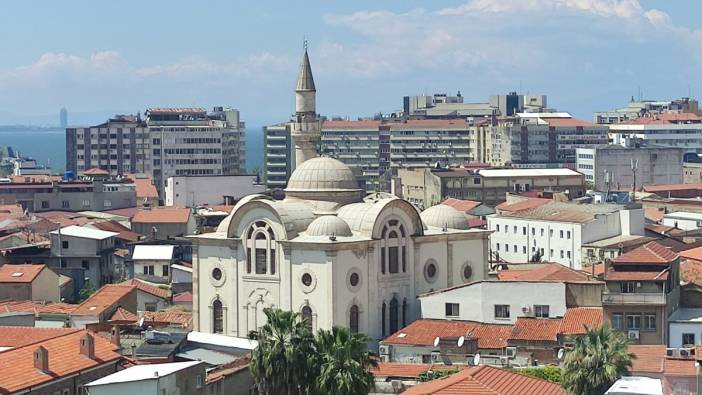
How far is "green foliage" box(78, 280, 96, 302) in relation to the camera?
301ft

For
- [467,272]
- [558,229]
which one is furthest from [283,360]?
[558,229]

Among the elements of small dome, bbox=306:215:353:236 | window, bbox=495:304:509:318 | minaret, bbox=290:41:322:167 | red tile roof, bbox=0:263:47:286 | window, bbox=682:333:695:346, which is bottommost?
window, bbox=682:333:695:346

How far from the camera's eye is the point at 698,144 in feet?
652

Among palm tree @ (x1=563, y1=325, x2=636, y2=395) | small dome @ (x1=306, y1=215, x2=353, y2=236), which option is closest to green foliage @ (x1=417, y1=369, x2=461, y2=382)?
palm tree @ (x1=563, y1=325, x2=636, y2=395)

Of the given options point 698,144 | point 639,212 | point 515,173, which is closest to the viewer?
point 639,212

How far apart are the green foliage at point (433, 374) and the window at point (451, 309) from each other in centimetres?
1071

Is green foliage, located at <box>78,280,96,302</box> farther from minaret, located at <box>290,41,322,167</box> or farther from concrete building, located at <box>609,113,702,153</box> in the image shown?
concrete building, located at <box>609,113,702,153</box>

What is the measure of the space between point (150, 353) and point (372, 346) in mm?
13309

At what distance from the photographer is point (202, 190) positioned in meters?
149

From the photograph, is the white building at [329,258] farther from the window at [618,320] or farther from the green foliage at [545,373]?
the green foliage at [545,373]

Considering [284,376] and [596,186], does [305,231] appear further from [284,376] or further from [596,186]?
[596,186]

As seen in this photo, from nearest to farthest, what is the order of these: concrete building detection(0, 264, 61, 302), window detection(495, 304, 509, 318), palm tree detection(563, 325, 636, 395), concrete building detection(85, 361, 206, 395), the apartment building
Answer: concrete building detection(85, 361, 206, 395)
palm tree detection(563, 325, 636, 395)
window detection(495, 304, 509, 318)
concrete building detection(0, 264, 61, 302)
the apartment building

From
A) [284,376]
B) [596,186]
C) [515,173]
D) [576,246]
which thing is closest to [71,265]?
[576,246]

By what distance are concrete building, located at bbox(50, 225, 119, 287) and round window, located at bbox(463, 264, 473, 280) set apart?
88.5ft
